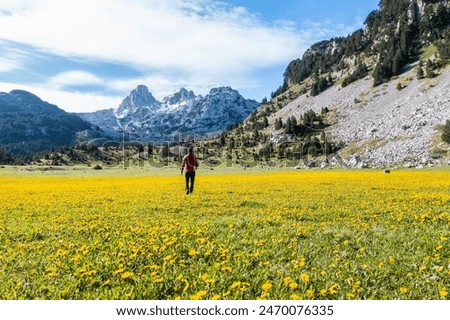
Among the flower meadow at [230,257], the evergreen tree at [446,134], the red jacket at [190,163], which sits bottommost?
the flower meadow at [230,257]

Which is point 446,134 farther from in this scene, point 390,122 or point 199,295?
point 199,295

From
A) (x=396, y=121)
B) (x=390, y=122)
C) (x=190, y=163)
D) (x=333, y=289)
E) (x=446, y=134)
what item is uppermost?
(x=396, y=121)

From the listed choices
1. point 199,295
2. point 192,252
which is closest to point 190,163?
point 192,252

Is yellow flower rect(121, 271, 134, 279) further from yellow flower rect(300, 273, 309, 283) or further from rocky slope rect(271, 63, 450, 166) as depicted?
rocky slope rect(271, 63, 450, 166)

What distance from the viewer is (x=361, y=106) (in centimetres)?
18475

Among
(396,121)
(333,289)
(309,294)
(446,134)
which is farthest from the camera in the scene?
(396,121)

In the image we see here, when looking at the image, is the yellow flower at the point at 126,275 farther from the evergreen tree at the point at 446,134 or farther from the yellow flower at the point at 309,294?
the evergreen tree at the point at 446,134

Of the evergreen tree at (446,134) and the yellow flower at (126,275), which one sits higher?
the evergreen tree at (446,134)

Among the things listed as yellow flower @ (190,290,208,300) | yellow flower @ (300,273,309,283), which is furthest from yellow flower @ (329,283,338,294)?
yellow flower @ (190,290,208,300)

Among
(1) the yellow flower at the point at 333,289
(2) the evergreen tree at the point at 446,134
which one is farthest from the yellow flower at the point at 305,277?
(2) the evergreen tree at the point at 446,134

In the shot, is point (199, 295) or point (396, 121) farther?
point (396, 121)

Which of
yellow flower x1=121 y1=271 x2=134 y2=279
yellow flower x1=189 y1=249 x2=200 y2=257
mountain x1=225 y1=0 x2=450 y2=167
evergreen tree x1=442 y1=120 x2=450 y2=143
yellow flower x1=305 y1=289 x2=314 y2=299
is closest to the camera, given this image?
yellow flower x1=305 y1=289 x2=314 y2=299
